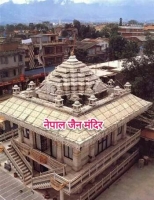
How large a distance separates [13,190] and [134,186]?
10208 mm

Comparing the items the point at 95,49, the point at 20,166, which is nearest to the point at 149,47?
the point at 20,166

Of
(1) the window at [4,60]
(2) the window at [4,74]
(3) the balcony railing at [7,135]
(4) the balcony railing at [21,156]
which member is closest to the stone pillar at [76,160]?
(4) the balcony railing at [21,156]

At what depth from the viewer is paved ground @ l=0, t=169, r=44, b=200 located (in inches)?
879

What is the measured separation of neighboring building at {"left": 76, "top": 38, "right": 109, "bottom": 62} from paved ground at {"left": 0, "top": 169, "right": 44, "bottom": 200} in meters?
53.9

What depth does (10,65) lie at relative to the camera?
52.7 m

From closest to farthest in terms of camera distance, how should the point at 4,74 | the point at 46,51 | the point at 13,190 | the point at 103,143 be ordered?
the point at 13,190, the point at 103,143, the point at 4,74, the point at 46,51

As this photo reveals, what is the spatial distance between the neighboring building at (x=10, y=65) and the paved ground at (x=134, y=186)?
31.2m

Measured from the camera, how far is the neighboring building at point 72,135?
20.4 m

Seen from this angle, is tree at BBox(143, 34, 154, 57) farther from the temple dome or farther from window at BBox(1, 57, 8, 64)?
Result: window at BBox(1, 57, 8, 64)

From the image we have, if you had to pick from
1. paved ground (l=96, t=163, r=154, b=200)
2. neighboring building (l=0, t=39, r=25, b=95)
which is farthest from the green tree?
neighboring building (l=0, t=39, r=25, b=95)

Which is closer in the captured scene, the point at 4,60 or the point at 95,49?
the point at 4,60

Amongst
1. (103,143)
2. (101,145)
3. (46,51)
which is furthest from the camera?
(46,51)

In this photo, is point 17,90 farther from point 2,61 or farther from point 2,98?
point 2,61

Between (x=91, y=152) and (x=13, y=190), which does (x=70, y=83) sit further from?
(x=13, y=190)
